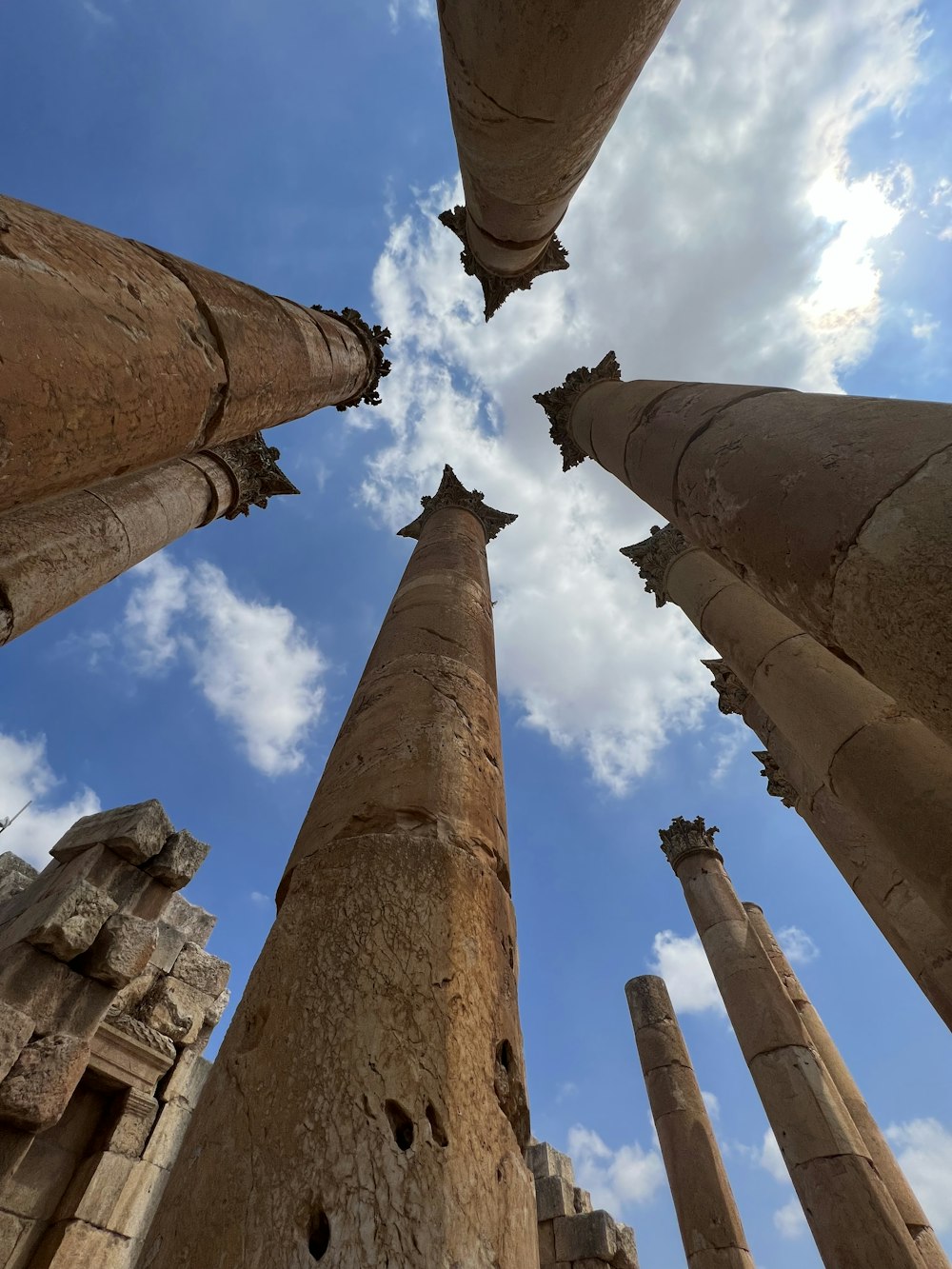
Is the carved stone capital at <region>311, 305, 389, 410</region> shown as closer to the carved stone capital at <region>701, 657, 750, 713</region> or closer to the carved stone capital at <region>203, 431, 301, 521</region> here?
the carved stone capital at <region>203, 431, 301, 521</region>

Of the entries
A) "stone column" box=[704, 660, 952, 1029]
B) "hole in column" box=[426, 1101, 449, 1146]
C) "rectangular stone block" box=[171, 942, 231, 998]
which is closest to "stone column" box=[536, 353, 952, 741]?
"hole in column" box=[426, 1101, 449, 1146]

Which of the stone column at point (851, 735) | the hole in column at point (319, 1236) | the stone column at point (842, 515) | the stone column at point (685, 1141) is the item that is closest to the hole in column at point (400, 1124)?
the hole in column at point (319, 1236)

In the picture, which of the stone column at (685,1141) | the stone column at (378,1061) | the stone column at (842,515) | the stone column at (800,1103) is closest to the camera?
the stone column at (378,1061)

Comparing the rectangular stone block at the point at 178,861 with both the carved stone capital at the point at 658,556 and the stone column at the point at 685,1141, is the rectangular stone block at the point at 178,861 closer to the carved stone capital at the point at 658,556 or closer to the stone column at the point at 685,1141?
the carved stone capital at the point at 658,556

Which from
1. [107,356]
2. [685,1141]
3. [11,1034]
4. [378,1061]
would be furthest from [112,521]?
[685,1141]

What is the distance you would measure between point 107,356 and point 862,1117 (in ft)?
47.5

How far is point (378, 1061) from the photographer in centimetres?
230

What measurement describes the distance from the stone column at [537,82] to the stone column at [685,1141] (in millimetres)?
14747

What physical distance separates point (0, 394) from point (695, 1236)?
1449cm

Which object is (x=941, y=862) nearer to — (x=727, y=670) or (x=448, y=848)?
(x=448, y=848)

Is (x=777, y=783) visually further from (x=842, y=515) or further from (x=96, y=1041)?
(x=96, y=1041)

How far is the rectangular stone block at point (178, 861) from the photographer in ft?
27.1

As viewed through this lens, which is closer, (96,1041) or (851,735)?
(851,735)

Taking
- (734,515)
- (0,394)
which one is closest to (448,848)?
(734,515)
